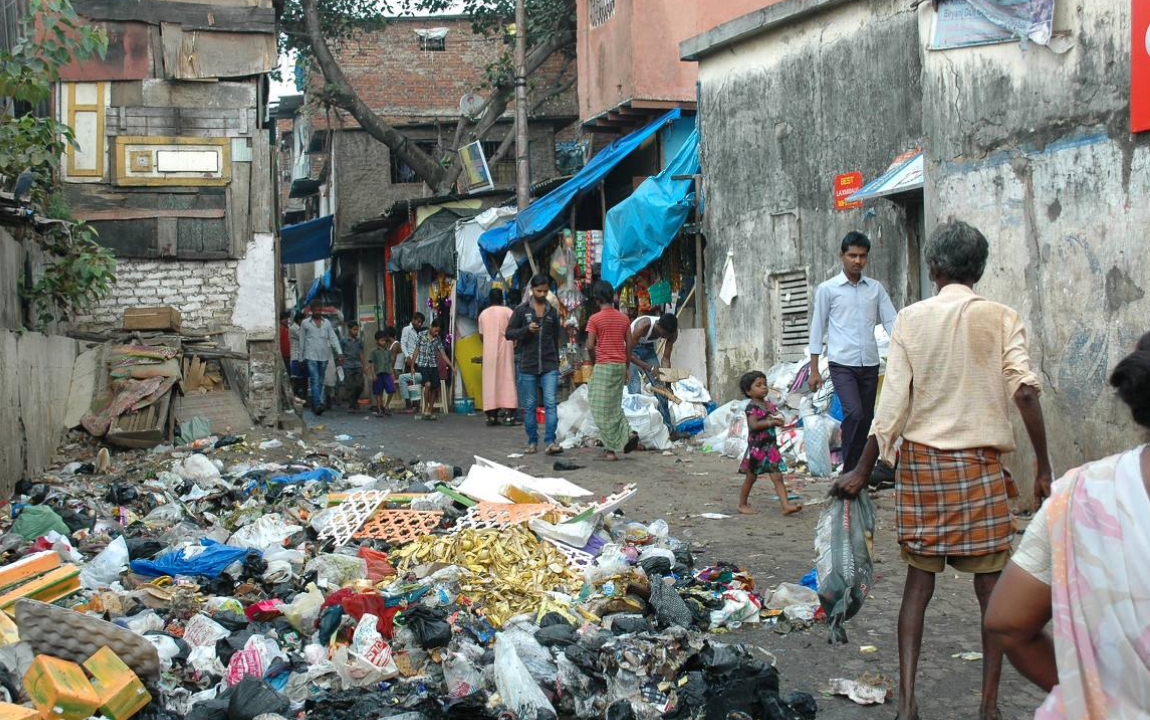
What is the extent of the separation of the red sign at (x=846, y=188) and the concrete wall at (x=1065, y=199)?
388 centimetres

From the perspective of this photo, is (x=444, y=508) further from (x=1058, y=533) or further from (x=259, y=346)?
(x=259, y=346)

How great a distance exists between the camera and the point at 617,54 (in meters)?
18.0

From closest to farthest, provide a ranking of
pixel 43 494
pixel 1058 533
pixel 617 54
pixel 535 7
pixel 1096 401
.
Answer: pixel 1058 533, pixel 1096 401, pixel 43 494, pixel 617 54, pixel 535 7

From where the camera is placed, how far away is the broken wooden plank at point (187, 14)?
15781 mm

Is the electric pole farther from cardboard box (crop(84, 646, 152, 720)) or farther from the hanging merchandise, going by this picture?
cardboard box (crop(84, 646, 152, 720))

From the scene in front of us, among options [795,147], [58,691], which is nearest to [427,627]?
[58,691]

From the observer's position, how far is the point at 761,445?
337 inches

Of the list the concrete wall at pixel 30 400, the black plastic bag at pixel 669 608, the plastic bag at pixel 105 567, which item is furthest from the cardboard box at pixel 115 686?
the concrete wall at pixel 30 400

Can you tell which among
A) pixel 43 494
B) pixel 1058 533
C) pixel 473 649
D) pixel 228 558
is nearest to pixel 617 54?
pixel 43 494

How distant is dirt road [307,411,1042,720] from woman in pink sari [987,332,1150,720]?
224 cm

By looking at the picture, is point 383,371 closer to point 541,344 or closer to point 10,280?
point 541,344

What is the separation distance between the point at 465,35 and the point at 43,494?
24.6 meters

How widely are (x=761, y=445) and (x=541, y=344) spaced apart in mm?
4216

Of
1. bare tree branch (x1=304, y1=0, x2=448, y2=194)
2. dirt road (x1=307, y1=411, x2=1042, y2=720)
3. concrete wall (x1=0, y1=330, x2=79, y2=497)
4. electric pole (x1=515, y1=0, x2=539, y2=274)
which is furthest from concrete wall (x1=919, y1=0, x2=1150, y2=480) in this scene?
bare tree branch (x1=304, y1=0, x2=448, y2=194)
